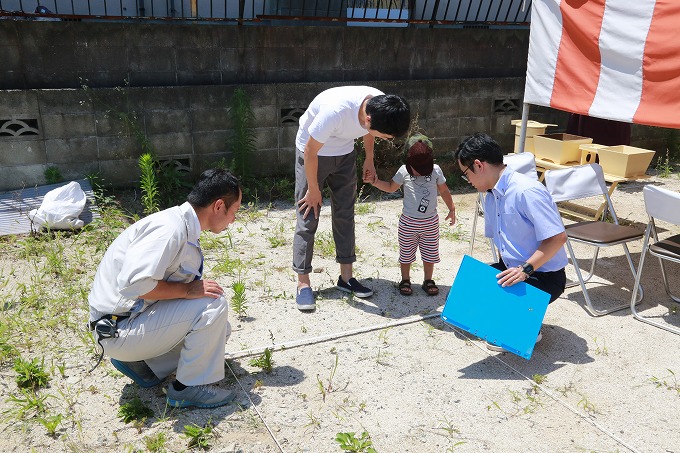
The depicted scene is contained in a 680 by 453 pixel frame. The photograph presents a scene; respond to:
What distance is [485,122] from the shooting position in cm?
795

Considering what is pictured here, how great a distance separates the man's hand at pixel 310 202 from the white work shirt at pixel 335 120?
292mm

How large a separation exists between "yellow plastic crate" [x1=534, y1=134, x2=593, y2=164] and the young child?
6.99ft

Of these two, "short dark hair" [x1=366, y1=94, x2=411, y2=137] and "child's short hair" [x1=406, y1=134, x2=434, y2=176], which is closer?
"short dark hair" [x1=366, y1=94, x2=411, y2=137]

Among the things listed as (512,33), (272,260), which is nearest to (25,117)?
(272,260)

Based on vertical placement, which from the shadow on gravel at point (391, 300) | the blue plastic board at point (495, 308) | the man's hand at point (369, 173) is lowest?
the shadow on gravel at point (391, 300)

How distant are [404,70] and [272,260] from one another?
373 cm

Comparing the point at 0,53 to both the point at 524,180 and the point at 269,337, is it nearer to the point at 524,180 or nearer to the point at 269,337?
the point at 269,337

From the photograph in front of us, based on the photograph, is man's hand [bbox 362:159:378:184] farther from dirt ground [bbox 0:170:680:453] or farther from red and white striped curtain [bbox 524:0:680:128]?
red and white striped curtain [bbox 524:0:680:128]

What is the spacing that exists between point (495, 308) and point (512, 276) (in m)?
0.23

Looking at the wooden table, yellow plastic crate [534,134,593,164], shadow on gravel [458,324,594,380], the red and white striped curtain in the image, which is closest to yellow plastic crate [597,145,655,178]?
the wooden table

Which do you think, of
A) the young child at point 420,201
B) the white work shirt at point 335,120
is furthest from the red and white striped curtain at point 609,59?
the white work shirt at point 335,120

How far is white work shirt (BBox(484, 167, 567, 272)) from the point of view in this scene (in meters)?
3.30

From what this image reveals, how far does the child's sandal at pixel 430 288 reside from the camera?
4402mm

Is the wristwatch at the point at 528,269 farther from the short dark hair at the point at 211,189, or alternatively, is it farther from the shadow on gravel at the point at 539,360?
the short dark hair at the point at 211,189
